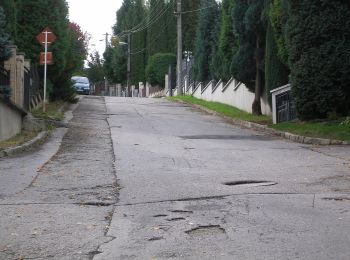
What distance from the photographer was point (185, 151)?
13.9m

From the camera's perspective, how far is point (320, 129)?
17.1m

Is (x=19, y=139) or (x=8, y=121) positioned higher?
(x=8, y=121)

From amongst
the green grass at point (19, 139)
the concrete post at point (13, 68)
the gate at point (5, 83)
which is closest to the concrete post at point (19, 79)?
the concrete post at point (13, 68)

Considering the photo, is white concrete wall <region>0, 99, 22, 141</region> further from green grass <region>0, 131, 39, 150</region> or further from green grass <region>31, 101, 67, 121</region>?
green grass <region>31, 101, 67, 121</region>

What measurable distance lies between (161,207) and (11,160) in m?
5.31

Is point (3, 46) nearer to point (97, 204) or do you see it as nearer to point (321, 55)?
point (321, 55)

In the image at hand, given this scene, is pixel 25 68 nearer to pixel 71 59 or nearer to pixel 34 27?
pixel 34 27

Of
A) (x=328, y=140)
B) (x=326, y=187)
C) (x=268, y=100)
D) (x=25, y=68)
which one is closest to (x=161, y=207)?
(x=326, y=187)

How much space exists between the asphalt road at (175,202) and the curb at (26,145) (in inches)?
11.4

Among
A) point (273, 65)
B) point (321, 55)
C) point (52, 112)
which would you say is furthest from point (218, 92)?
point (321, 55)

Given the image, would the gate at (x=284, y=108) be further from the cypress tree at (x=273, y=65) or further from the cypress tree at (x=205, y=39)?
the cypress tree at (x=205, y=39)

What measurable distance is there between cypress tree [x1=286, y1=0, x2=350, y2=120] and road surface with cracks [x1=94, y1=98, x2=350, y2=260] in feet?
12.1

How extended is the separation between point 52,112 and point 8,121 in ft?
22.3

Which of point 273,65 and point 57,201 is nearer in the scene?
point 57,201
